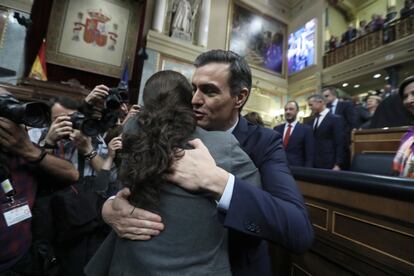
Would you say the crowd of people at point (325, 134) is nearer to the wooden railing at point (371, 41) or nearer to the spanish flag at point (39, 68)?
the wooden railing at point (371, 41)

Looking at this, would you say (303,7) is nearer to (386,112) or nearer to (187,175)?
(386,112)

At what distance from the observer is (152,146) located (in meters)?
0.66

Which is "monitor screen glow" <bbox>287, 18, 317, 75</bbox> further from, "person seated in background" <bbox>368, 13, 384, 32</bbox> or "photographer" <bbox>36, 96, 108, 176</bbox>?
"photographer" <bbox>36, 96, 108, 176</bbox>

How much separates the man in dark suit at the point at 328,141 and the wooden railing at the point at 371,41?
19.5 ft

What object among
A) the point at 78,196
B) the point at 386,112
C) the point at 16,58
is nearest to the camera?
the point at 78,196

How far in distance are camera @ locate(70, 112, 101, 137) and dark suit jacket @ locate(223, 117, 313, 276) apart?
1.00m

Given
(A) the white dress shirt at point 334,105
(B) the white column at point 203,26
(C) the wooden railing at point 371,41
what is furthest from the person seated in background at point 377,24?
(A) the white dress shirt at point 334,105

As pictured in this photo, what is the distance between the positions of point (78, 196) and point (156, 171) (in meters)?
1.04

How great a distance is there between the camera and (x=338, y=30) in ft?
36.3

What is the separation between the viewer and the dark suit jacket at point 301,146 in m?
3.33

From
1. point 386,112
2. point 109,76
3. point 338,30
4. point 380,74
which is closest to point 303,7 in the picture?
point 338,30

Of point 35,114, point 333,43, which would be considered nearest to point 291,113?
point 35,114

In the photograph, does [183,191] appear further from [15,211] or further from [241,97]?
[15,211]

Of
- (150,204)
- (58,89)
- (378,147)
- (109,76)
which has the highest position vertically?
(109,76)
